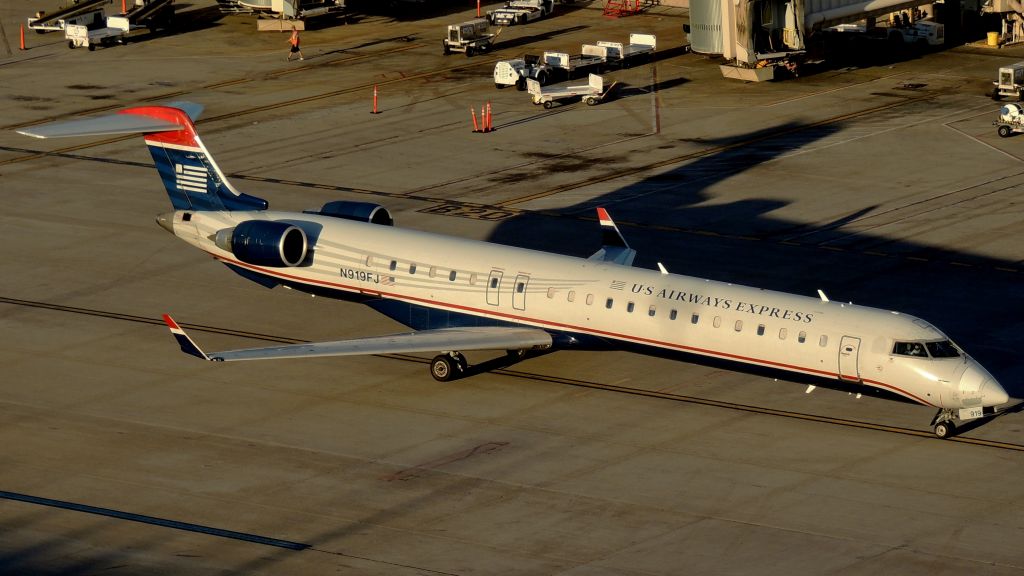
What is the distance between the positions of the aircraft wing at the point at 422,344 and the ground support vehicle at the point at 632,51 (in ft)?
125

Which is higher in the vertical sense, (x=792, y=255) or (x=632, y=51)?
(x=632, y=51)

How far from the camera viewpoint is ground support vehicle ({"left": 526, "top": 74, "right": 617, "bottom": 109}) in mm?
66688

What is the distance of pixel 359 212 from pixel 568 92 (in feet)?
88.3

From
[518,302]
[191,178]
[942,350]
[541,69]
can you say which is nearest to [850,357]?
[942,350]

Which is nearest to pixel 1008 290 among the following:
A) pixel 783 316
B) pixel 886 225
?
pixel 886 225

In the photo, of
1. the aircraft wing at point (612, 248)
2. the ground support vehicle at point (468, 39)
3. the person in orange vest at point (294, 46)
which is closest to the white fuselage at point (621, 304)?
the aircraft wing at point (612, 248)

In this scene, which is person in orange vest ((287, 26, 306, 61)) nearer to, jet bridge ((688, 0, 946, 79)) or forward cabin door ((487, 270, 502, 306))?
jet bridge ((688, 0, 946, 79))

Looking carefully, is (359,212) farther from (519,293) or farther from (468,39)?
(468,39)

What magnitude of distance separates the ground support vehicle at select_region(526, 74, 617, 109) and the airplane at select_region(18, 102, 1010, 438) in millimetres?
25515

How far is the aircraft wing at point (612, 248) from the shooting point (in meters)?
41.1

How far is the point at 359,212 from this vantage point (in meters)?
41.6

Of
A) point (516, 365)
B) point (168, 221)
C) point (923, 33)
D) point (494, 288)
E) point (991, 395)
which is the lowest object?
point (516, 365)

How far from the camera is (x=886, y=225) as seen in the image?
163ft

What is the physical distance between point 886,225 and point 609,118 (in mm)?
17874
